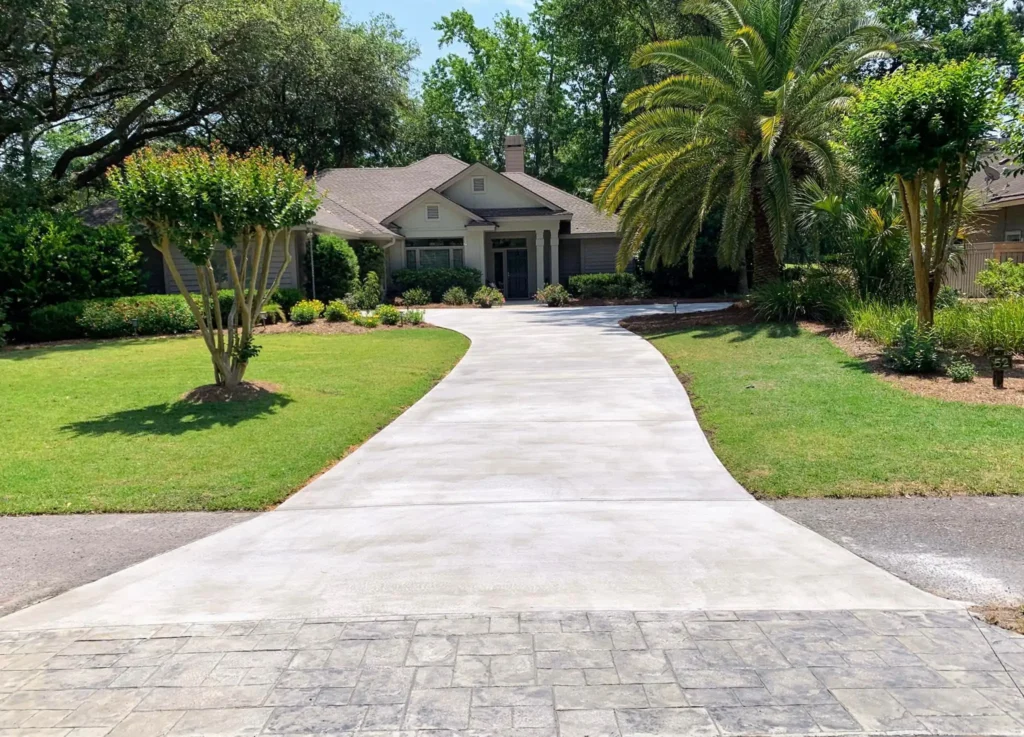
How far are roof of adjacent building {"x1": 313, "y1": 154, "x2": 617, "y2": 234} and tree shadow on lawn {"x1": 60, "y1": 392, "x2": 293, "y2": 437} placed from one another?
18.1 meters

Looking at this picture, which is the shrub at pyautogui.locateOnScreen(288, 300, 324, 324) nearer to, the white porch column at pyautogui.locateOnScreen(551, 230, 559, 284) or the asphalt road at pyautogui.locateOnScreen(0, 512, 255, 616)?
the white porch column at pyautogui.locateOnScreen(551, 230, 559, 284)

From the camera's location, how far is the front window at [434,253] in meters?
30.8

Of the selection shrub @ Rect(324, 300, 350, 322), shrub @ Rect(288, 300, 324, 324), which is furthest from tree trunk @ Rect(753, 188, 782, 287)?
shrub @ Rect(288, 300, 324, 324)

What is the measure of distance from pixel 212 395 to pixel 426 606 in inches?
301

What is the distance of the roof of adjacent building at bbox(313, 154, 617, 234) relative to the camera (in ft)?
98.6

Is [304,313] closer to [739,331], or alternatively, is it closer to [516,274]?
[739,331]

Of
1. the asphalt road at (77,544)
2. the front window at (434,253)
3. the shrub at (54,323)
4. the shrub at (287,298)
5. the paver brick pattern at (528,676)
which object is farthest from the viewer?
the front window at (434,253)

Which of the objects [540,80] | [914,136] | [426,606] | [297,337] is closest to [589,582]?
[426,606]

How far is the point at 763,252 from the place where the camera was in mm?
18484

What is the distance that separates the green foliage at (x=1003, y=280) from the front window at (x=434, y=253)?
1927cm

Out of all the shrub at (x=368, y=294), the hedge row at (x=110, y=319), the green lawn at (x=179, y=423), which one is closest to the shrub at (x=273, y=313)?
the hedge row at (x=110, y=319)

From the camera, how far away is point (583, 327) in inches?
774

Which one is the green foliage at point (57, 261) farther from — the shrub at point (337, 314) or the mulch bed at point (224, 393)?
the mulch bed at point (224, 393)

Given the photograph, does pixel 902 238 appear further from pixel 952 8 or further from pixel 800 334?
pixel 952 8
